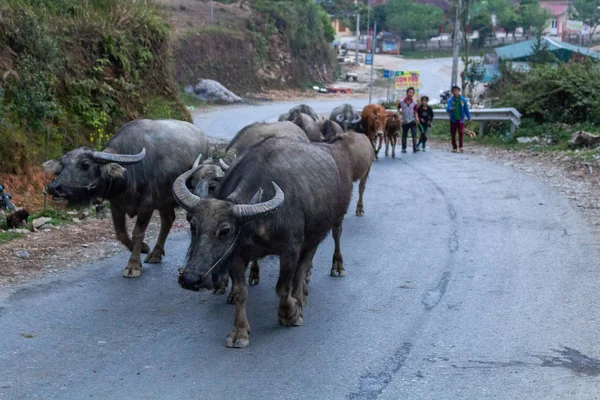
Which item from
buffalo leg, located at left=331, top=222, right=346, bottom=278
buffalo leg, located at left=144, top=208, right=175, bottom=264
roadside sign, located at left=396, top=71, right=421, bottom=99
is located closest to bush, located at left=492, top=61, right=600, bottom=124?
roadside sign, located at left=396, top=71, right=421, bottom=99

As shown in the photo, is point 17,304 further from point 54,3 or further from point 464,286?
point 54,3

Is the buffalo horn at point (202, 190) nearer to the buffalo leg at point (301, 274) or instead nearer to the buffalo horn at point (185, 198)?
the buffalo horn at point (185, 198)

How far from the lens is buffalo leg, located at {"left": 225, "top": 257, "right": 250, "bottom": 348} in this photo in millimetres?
6852

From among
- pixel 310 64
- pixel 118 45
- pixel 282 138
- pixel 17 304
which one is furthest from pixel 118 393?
pixel 310 64

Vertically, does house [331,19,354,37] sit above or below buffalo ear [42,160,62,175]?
above

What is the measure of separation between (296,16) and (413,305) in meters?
47.9

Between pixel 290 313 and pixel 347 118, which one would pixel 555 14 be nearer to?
pixel 347 118

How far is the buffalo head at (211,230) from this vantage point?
635cm

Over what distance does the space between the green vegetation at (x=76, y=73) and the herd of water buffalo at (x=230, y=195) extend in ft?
13.3

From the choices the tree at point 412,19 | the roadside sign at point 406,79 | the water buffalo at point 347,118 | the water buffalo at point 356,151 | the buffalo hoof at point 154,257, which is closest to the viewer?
the buffalo hoof at point 154,257

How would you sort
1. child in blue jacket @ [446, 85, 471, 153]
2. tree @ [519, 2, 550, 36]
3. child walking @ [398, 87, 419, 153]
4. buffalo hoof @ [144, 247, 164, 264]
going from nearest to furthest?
buffalo hoof @ [144, 247, 164, 264], child in blue jacket @ [446, 85, 471, 153], child walking @ [398, 87, 419, 153], tree @ [519, 2, 550, 36]

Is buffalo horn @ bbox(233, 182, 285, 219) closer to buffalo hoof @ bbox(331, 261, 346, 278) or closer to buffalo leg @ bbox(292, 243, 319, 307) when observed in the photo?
buffalo leg @ bbox(292, 243, 319, 307)

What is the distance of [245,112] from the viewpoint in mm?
34062

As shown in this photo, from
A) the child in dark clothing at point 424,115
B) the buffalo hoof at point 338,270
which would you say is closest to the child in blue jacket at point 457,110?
the child in dark clothing at point 424,115
